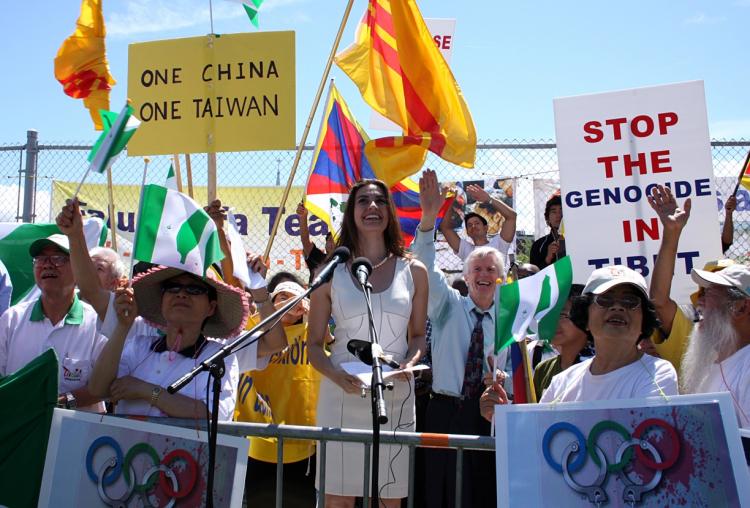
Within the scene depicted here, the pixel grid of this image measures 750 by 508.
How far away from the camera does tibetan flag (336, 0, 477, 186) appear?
562 cm

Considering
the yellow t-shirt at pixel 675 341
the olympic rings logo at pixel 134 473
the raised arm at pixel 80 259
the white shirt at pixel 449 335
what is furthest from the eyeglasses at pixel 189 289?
the yellow t-shirt at pixel 675 341

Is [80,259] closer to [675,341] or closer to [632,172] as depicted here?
[675,341]

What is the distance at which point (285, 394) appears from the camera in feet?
16.5

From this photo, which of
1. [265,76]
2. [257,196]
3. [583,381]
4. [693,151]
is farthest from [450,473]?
[257,196]

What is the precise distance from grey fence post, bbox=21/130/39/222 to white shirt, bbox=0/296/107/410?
140 inches

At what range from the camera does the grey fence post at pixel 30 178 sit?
743 centimetres

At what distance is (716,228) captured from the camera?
455 cm

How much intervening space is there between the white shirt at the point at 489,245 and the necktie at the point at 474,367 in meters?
2.12

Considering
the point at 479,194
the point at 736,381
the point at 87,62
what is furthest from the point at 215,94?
the point at 736,381

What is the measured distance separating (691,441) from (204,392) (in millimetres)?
2056

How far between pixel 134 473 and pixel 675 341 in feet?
8.64

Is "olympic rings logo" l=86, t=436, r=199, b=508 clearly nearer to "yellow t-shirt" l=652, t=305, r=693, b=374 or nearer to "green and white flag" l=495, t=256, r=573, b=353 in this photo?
"green and white flag" l=495, t=256, r=573, b=353

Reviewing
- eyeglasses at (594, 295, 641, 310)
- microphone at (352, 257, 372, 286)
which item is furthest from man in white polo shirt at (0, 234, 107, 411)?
eyeglasses at (594, 295, 641, 310)

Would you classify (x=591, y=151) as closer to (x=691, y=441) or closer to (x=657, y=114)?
(x=657, y=114)
